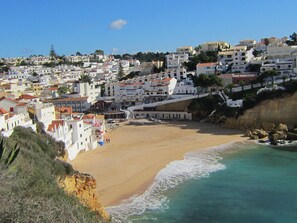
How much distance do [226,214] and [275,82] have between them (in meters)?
31.4

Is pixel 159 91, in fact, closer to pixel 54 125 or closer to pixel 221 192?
pixel 54 125

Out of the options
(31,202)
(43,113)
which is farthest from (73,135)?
(31,202)

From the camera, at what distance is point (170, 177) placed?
25.1 metres

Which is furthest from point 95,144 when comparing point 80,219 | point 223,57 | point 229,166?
point 223,57

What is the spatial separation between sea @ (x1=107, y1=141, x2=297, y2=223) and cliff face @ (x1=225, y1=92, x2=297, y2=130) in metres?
9.11

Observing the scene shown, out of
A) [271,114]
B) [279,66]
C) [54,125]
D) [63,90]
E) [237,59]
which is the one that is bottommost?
[271,114]

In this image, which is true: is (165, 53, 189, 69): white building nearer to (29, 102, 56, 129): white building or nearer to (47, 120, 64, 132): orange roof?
(29, 102, 56, 129): white building

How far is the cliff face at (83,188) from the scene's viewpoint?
17150mm

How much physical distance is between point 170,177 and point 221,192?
437 cm

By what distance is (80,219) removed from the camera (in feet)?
27.6

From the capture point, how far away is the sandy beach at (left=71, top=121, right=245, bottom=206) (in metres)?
23.8

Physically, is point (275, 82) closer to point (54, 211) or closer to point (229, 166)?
point (229, 166)

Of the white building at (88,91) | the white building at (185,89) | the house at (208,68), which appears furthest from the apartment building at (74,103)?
the house at (208,68)

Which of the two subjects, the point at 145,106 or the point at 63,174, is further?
the point at 145,106
